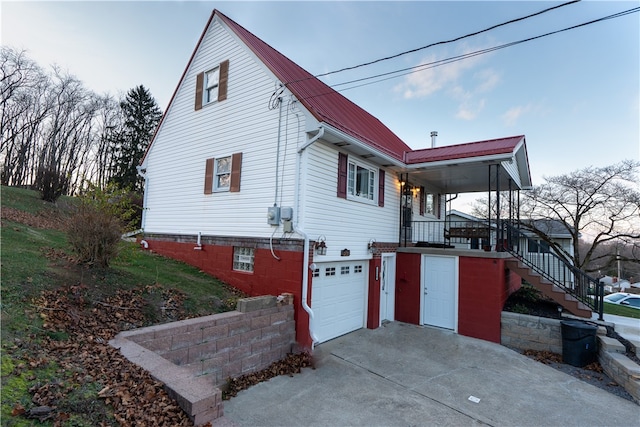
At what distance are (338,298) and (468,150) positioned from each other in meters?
5.60

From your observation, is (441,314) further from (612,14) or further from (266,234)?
(612,14)

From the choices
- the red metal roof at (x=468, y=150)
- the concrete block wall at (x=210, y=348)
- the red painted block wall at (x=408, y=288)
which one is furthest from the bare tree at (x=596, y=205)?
the concrete block wall at (x=210, y=348)

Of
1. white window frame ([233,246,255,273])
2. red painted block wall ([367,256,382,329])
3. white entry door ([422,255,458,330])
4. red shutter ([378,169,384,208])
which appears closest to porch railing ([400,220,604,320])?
white entry door ([422,255,458,330])

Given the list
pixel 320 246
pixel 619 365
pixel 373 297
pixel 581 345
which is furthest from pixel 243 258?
pixel 619 365

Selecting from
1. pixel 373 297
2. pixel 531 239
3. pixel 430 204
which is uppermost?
pixel 430 204

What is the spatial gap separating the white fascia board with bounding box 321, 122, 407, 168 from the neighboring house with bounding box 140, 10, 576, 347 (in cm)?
4

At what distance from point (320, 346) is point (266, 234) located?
2985mm

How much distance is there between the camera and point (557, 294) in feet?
27.0

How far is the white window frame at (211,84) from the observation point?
Result: 9.57m

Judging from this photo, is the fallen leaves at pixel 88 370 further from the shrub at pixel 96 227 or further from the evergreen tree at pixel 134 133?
the evergreen tree at pixel 134 133

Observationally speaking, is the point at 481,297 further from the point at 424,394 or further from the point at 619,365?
the point at 424,394

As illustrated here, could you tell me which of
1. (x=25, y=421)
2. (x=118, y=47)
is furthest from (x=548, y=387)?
(x=118, y=47)

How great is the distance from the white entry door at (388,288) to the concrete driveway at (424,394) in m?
2.11

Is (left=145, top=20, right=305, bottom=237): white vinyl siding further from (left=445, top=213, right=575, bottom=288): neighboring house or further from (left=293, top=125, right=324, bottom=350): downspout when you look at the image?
(left=445, top=213, right=575, bottom=288): neighboring house
